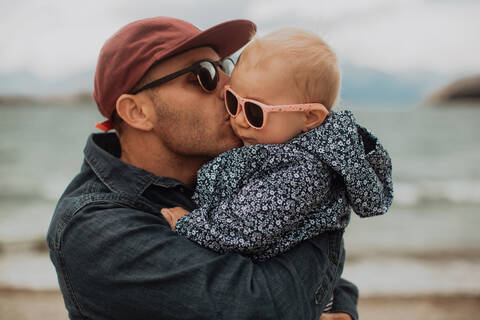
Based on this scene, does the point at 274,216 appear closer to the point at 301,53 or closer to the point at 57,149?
the point at 301,53

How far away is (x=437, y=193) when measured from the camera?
50.5ft

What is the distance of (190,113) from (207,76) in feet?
0.68

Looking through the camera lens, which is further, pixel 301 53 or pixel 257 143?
pixel 257 143

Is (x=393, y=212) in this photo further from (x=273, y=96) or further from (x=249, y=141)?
(x=273, y=96)

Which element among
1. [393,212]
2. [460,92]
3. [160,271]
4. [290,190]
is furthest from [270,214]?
[460,92]

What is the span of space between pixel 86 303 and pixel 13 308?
4.38m

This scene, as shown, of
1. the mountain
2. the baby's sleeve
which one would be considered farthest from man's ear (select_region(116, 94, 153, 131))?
the mountain

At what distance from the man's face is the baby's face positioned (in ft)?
0.90

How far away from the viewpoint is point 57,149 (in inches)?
877

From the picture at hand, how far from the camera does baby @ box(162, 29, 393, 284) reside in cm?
176

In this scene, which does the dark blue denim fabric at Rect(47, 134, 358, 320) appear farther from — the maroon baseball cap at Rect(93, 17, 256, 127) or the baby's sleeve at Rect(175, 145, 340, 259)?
the maroon baseball cap at Rect(93, 17, 256, 127)

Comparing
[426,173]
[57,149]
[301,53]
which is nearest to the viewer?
[301,53]

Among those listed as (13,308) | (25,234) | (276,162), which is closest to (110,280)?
(276,162)

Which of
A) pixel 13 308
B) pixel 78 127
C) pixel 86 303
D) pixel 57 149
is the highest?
pixel 86 303
